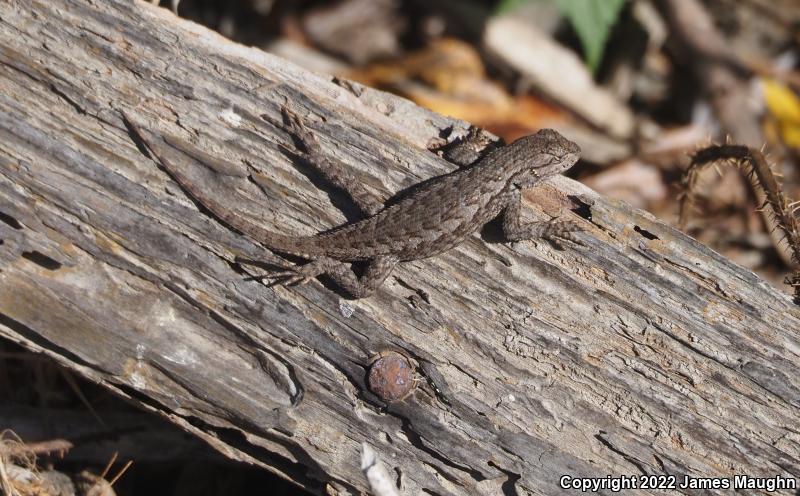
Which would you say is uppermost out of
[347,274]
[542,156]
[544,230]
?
[542,156]

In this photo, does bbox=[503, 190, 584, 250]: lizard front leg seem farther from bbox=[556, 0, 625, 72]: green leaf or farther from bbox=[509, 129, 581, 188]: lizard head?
bbox=[556, 0, 625, 72]: green leaf

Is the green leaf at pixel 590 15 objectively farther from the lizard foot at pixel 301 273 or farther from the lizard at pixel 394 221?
the lizard foot at pixel 301 273
